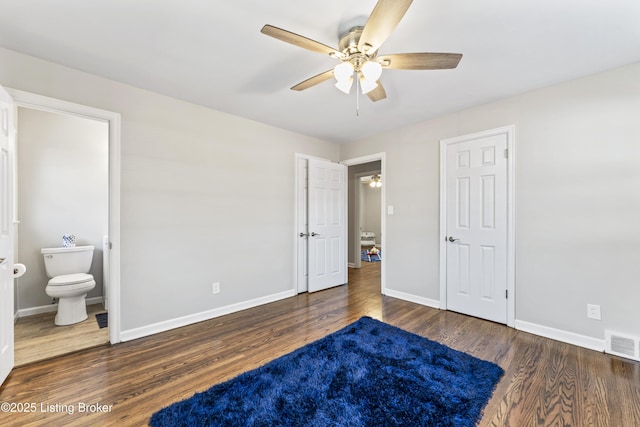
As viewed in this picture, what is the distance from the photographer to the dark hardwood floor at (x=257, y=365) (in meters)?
1.57

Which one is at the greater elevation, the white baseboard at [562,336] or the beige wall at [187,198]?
the beige wall at [187,198]

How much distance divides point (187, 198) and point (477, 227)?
326 centimetres

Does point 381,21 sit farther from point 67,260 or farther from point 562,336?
point 67,260

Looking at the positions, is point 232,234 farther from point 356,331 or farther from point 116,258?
point 356,331

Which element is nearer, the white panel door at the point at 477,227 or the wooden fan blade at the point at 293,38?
the wooden fan blade at the point at 293,38

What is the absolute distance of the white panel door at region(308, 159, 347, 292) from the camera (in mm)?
4059

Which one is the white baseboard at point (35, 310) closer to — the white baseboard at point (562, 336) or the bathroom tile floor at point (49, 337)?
the bathroom tile floor at point (49, 337)

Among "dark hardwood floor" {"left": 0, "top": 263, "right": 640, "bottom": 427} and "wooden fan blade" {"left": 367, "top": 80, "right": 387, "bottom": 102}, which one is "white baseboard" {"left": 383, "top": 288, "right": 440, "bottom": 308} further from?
"wooden fan blade" {"left": 367, "top": 80, "right": 387, "bottom": 102}

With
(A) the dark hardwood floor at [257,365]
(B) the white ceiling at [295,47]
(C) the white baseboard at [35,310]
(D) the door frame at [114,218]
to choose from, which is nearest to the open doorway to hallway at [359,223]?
(A) the dark hardwood floor at [257,365]

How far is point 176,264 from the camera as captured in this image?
2.81 m

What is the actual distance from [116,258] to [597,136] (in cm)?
446

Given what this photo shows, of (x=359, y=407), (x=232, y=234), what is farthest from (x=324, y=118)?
(x=359, y=407)

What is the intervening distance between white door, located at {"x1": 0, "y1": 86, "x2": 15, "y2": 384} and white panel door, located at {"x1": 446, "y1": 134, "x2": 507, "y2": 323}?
402cm

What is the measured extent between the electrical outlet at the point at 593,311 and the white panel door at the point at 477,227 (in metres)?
0.63
